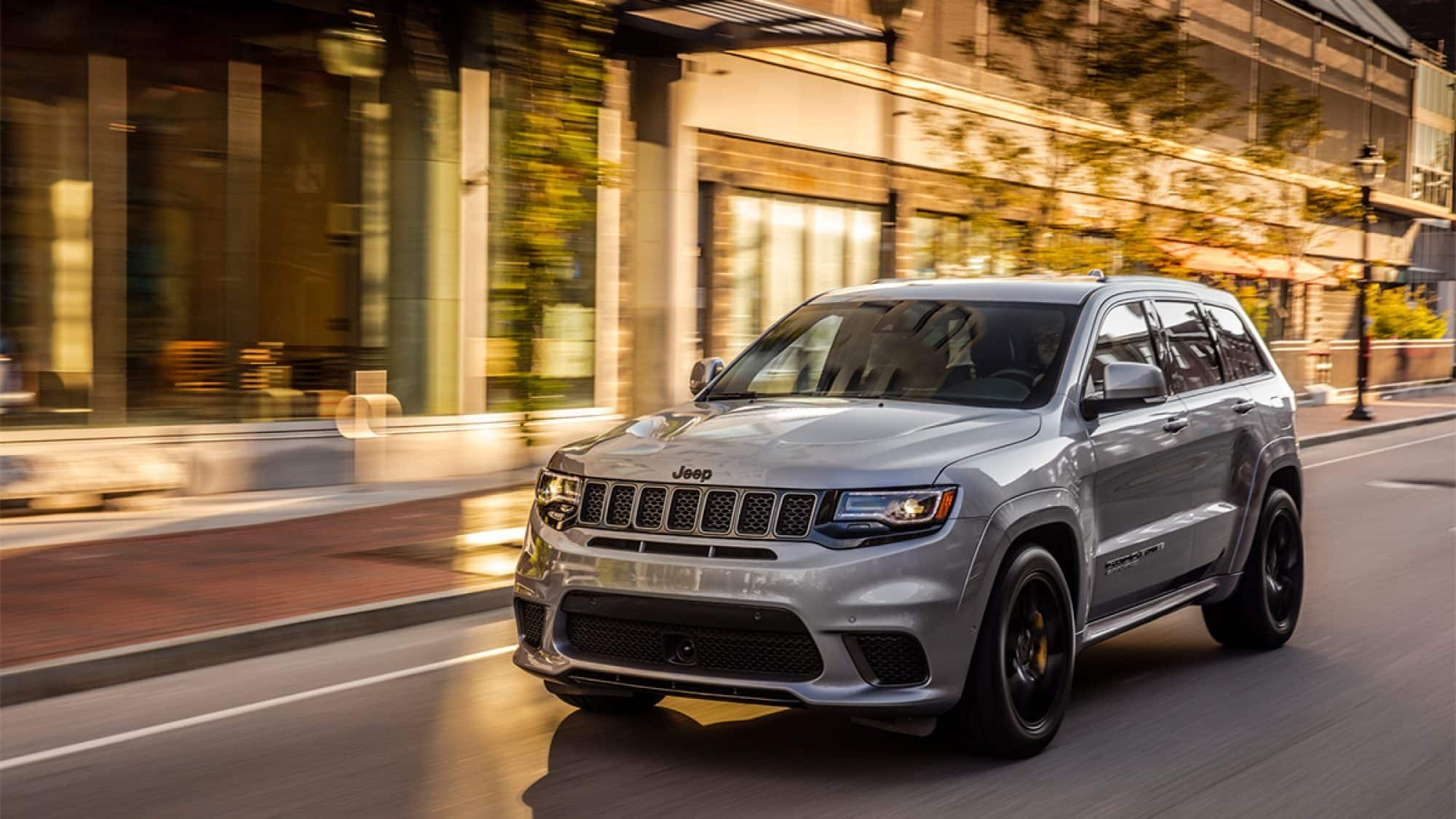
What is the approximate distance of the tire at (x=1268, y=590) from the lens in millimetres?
8344

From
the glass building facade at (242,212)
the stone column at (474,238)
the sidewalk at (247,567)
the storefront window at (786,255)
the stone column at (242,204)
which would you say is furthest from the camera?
the storefront window at (786,255)

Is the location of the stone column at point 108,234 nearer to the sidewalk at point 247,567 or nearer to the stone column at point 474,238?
the sidewalk at point 247,567

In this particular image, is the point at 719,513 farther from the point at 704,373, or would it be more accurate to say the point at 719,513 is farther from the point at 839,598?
the point at 704,373

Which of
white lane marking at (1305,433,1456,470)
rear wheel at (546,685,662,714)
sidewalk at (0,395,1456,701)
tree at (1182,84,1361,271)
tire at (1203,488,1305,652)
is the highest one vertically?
tree at (1182,84,1361,271)

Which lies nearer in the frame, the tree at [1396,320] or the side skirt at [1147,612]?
the side skirt at [1147,612]

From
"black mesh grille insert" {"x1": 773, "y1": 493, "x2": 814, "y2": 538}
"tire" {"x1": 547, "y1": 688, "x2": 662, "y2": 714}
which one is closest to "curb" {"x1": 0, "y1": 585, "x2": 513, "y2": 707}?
"tire" {"x1": 547, "y1": 688, "x2": 662, "y2": 714}

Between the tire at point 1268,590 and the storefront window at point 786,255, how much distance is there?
1454 cm

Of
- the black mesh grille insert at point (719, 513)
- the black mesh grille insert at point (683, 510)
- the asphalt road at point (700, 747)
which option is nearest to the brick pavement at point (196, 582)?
the asphalt road at point (700, 747)

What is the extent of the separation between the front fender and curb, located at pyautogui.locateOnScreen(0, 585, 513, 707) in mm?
4166

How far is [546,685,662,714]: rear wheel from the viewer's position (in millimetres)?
6660

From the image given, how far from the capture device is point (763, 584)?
5582mm

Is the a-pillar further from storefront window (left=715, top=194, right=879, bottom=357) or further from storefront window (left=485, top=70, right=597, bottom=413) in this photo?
storefront window (left=715, top=194, right=879, bottom=357)

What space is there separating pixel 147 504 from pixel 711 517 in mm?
10070

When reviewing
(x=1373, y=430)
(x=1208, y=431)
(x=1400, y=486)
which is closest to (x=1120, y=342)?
(x=1208, y=431)
